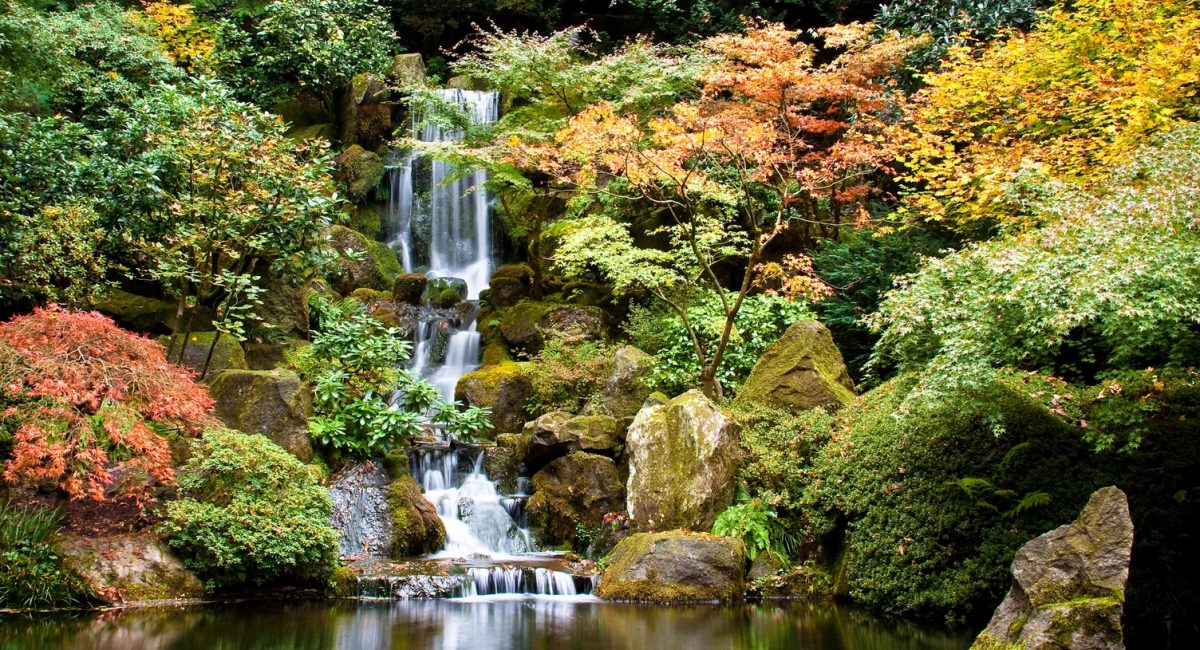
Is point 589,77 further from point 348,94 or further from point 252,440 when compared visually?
point 252,440

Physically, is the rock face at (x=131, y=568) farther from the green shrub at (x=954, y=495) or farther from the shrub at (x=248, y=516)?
the green shrub at (x=954, y=495)

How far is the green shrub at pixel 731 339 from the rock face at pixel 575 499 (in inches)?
85.8

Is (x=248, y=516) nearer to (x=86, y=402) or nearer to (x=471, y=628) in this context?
(x=86, y=402)

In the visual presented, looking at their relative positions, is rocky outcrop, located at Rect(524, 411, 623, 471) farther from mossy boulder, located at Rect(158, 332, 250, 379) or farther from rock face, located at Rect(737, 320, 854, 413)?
mossy boulder, located at Rect(158, 332, 250, 379)

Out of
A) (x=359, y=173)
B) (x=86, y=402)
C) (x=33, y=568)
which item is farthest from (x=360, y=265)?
(x=33, y=568)

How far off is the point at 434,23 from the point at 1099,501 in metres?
23.8

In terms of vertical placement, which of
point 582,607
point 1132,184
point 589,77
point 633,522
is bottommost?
point 582,607

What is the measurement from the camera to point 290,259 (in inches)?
517

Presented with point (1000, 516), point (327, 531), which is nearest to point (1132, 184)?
point (1000, 516)

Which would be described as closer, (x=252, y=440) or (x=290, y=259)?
(x=252, y=440)

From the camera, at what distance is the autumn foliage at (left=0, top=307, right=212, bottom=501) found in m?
8.30

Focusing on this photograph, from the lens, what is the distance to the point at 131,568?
8914 mm

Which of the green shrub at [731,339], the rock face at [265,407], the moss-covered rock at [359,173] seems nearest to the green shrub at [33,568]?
the rock face at [265,407]

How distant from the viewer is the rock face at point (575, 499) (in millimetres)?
11742
